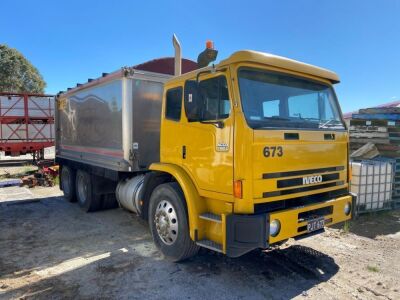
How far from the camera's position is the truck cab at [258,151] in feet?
11.7

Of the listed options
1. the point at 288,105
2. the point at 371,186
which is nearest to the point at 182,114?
the point at 288,105

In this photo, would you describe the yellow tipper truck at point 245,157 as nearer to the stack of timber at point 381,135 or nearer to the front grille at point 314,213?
the front grille at point 314,213

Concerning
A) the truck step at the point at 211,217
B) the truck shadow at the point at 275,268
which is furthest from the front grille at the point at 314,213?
the truck step at the point at 211,217

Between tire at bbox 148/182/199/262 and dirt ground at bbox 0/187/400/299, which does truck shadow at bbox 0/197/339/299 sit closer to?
dirt ground at bbox 0/187/400/299

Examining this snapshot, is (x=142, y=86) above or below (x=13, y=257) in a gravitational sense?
above

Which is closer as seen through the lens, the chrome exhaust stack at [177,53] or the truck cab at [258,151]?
the truck cab at [258,151]

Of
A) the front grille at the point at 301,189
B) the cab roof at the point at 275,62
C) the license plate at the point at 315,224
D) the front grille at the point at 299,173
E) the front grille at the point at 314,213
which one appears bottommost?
the license plate at the point at 315,224

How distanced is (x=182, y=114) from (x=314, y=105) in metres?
1.72

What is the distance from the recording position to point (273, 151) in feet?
12.1

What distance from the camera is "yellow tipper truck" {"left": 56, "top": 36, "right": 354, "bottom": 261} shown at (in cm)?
358

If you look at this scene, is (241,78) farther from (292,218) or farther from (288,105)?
(292,218)

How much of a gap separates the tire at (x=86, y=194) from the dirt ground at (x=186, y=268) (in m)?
1.17

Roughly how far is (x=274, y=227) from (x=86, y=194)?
5.37 m

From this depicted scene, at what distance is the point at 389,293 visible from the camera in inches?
150
